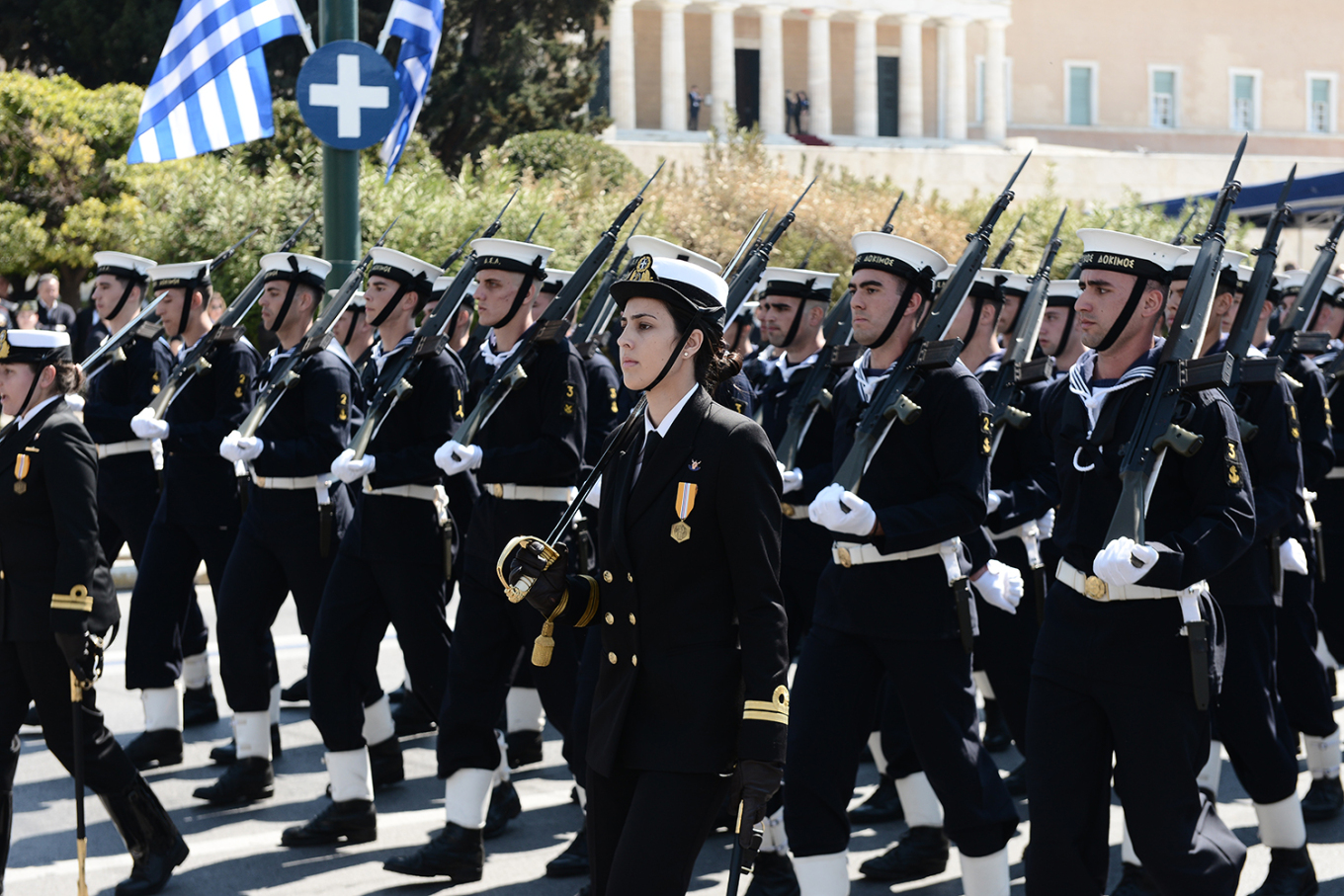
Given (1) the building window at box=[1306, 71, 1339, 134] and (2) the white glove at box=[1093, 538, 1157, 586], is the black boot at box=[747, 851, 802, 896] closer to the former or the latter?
(2) the white glove at box=[1093, 538, 1157, 586]

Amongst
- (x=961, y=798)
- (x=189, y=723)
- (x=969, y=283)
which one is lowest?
(x=189, y=723)

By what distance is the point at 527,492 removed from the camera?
5996mm

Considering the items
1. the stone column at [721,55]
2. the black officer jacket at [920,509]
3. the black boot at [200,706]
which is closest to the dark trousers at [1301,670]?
the black officer jacket at [920,509]

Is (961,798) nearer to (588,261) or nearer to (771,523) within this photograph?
(771,523)

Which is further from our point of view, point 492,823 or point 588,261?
point 588,261

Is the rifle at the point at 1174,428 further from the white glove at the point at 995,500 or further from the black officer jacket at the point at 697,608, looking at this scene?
the white glove at the point at 995,500

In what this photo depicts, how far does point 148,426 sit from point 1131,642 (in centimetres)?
466

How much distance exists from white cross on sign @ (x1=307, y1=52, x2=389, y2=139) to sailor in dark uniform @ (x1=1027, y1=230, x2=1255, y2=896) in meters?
5.94

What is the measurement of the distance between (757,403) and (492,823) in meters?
2.24

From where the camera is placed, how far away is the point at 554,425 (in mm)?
5938

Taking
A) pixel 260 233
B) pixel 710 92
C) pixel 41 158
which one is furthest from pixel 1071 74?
pixel 260 233

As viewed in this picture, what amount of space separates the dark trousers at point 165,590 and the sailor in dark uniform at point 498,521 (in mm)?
1519

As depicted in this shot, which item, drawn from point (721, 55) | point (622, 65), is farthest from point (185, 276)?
point (721, 55)

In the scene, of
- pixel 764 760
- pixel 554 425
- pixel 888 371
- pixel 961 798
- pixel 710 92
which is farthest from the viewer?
pixel 710 92
